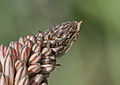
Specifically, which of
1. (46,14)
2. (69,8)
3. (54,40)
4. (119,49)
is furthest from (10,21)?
(54,40)

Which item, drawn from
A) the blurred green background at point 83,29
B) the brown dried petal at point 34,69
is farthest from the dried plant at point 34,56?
the blurred green background at point 83,29

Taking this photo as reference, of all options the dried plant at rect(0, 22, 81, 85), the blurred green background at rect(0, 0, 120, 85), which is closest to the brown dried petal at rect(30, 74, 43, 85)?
the dried plant at rect(0, 22, 81, 85)

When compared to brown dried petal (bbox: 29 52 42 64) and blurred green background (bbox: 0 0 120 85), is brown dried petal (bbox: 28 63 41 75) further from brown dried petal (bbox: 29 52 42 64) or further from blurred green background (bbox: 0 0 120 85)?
blurred green background (bbox: 0 0 120 85)

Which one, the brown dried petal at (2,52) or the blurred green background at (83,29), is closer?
the brown dried petal at (2,52)

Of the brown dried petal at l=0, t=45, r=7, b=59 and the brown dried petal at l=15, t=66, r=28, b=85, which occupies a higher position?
the brown dried petal at l=0, t=45, r=7, b=59

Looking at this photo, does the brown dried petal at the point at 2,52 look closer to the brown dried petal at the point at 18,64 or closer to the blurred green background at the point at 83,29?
the brown dried petal at the point at 18,64

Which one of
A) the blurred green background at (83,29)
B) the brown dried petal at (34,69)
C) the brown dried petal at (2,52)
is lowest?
the brown dried petal at (34,69)

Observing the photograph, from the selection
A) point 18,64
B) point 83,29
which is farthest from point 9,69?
point 83,29

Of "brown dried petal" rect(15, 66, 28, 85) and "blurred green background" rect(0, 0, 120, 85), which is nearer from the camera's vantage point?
"brown dried petal" rect(15, 66, 28, 85)
